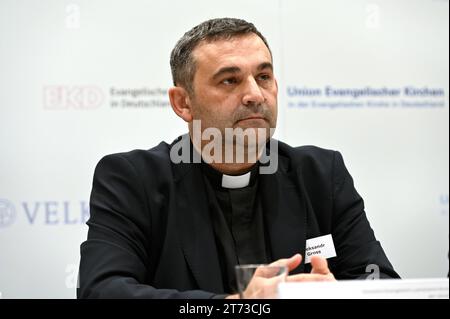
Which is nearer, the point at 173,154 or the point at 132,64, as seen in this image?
the point at 173,154

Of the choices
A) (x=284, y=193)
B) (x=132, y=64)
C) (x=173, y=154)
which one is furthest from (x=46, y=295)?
(x=284, y=193)

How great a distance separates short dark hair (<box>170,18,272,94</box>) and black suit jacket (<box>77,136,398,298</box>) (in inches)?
12.0

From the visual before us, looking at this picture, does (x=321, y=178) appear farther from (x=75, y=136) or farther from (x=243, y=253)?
(x=75, y=136)

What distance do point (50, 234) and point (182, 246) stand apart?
1.98 metres

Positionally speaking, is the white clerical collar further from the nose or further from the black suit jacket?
the nose

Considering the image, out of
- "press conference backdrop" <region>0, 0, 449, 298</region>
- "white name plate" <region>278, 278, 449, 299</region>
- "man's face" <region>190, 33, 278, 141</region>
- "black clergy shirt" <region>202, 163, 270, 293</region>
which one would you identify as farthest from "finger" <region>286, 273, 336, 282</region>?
"press conference backdrop" <region>0, 0, 449, 298</region>

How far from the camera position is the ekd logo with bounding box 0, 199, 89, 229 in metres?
3.71

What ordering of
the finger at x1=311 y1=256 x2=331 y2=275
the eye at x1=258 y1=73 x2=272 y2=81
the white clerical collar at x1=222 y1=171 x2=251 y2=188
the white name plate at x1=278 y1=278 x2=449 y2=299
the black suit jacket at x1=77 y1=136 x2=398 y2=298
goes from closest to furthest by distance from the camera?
the white name plate at x1=278 y1=278 x2=449 y2=299, the finger at x1=311 y1=256 x2=331 y2=275, the black suit jacket at x1=77 y1=136 x2=398 y2=298, the eye at x1=258 y1=73 x2=272 y2=81, the white clerical collar at x1=222 y1=171 x2=251 y2=188

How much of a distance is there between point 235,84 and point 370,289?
45.7 inches

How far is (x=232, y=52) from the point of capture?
2.20m

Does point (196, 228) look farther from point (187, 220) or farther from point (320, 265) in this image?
point (320, 265)

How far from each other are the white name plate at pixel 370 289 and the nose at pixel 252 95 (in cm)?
101

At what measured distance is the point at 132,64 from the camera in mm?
3896

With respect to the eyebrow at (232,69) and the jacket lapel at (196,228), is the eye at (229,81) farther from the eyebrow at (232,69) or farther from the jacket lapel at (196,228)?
the jacket lapel at (196,228)
